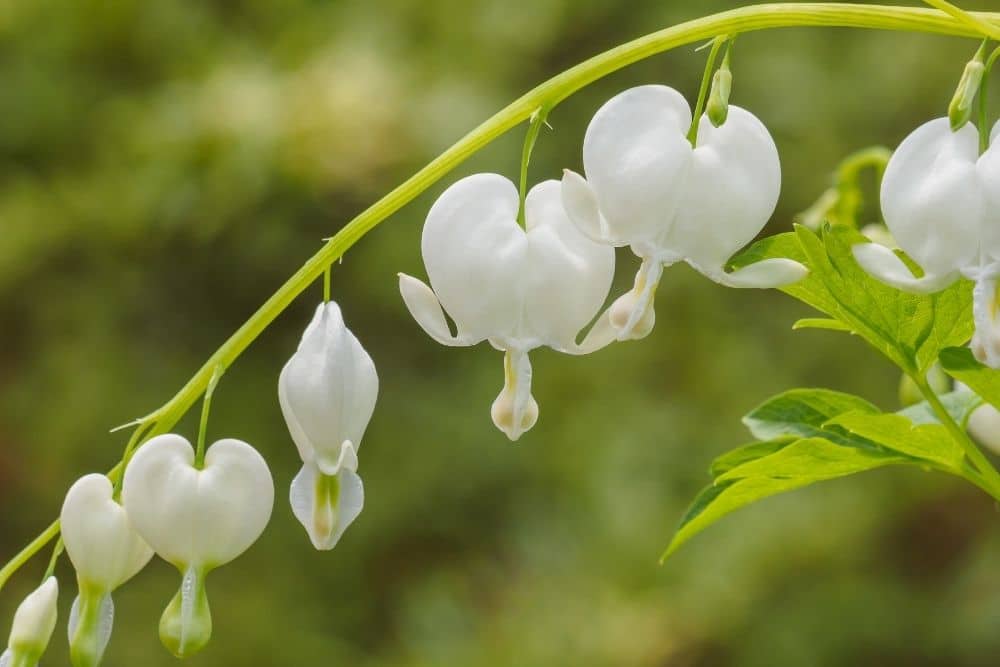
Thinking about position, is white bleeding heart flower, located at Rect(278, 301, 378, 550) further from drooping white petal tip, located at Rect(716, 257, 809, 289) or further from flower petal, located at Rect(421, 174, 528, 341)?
drooping white petal tip, located at Rect(716, 257, 809, 289)

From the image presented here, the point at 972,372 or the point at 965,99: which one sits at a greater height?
the point at 965,99

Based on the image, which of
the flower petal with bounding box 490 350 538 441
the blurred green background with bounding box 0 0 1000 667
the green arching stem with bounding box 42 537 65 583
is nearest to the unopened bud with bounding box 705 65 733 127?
the flower petal with bounding box 490 350 538 441

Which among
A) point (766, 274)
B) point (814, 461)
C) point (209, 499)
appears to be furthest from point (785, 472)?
point (209, 499)

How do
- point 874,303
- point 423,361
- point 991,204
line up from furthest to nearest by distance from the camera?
point 423,361
point 874,303
point 991,204

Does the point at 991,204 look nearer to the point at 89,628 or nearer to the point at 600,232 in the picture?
the point at 600,232

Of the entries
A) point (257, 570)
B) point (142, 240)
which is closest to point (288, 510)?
point (257, 570)

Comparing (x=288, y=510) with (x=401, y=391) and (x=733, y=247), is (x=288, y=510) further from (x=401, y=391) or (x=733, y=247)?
(x=733, y=247)
